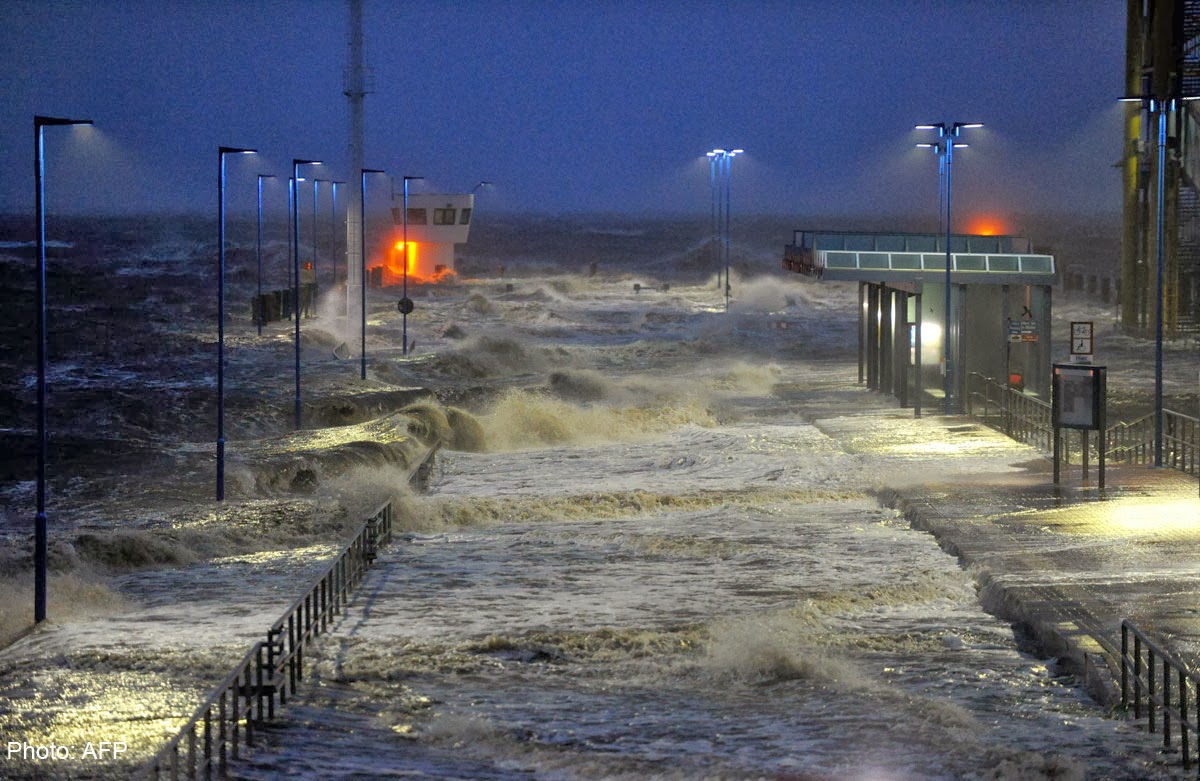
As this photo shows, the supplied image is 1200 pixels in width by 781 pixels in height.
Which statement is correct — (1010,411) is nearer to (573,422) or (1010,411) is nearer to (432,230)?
(573,422)

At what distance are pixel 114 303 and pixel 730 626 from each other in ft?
301

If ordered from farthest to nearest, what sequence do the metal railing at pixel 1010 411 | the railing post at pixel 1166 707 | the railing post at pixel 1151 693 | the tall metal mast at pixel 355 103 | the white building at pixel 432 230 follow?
1. the white building at pixel 432 230
2. the tall metal mast at pixel 355 103
3. the metal railing at pixel 1010 411
4. the railing post at pixel 1151 693
5. the railing post at pixel 1166 707

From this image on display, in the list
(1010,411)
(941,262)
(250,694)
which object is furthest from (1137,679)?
(941,262)

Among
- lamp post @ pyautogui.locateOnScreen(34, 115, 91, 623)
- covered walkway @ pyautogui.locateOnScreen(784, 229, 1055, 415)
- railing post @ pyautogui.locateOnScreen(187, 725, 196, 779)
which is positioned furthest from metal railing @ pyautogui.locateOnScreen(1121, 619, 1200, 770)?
covered walkway @ pyautogui.locateOnScreen(784, 229, 1055, 415)

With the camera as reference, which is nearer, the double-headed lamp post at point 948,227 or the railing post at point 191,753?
the railing post at point 191,753

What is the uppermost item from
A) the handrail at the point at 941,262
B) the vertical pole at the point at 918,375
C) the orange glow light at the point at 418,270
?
the orange glow light at the point at 418,270

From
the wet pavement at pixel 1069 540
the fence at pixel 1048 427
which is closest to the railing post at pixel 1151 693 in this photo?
the wet pavement at pixel 1069 540

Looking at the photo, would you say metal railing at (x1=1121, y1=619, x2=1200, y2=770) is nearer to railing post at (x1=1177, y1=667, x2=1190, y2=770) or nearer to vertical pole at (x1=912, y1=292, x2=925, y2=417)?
railing post at (x1=1177, y1=667, x2=1190, y2=770)

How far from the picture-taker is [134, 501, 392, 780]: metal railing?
1049cm

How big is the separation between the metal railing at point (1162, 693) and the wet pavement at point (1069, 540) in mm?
247

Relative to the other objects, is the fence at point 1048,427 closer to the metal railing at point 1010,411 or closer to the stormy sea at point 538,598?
the metal railing at point 1010,411

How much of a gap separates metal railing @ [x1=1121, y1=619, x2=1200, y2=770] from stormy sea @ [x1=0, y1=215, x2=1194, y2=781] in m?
0.25

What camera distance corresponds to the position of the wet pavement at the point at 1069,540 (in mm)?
14820

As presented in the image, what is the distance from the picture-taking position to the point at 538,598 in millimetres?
17594
